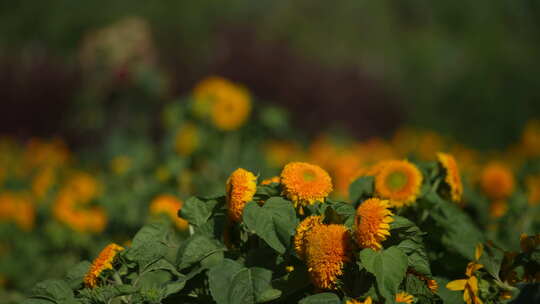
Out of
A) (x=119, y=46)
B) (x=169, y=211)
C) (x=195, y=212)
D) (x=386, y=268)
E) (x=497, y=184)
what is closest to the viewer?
(x=386, y=268)

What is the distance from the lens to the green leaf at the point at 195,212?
153cm

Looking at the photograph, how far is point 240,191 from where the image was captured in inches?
55.0

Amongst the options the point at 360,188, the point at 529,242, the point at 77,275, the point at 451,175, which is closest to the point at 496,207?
the point at 451,175

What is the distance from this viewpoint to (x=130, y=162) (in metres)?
3.43

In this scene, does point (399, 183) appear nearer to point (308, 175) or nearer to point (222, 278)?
point (308, 175)

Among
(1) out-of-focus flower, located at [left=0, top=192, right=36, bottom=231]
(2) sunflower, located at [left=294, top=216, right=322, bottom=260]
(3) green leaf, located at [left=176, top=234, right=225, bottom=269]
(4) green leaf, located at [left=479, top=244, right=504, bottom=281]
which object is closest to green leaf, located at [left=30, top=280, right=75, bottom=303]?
(3) green leaf, located at [left=176, top=234, right=225, bottom=269]

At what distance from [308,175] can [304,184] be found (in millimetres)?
27

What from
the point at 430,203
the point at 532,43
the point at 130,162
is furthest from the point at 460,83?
the point at 430,203

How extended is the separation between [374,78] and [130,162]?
6.35 meters

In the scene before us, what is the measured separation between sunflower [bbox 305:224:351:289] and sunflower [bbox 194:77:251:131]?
2.10m

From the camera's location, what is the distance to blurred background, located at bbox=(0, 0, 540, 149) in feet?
23.1

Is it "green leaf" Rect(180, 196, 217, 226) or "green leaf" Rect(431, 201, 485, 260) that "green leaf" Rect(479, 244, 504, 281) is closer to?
"green leaf" Rect(431, 201, 485, 260)

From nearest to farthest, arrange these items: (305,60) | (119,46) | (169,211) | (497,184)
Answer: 1. (169,211)
2. (497,184)
3. (119,46)
4. (305,60)

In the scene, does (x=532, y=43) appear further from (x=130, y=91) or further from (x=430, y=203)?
(x=430, y=203)
